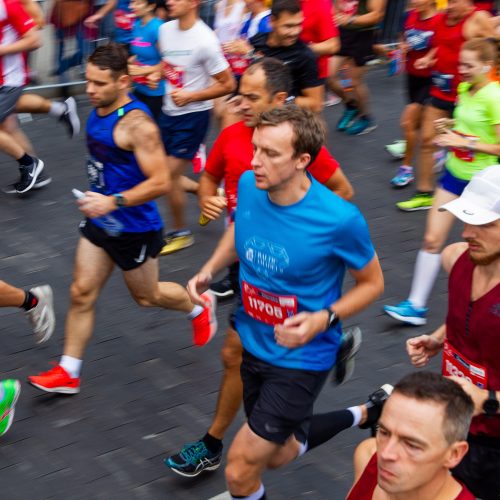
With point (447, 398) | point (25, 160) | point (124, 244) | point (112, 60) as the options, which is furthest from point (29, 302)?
point (447, 398)

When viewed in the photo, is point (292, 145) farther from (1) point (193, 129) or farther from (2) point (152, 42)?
(2) point (152, 42)

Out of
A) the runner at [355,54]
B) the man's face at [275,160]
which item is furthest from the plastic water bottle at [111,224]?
the runner at [355,54]

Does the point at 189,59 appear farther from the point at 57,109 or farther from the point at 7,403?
the point at 7,403

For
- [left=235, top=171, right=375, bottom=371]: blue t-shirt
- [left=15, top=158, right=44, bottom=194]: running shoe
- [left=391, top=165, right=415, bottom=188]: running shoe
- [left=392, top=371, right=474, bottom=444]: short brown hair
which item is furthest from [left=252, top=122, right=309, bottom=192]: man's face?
[left=391, top=165, right=415, bottom=188]: running shoe

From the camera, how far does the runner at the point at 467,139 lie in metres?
6.01

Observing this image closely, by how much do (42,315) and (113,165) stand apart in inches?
39.4

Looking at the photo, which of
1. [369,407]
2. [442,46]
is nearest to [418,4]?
[442,46]

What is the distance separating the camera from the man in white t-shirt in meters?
7.05

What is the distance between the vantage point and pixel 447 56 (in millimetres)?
7473

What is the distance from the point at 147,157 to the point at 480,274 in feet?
6.86

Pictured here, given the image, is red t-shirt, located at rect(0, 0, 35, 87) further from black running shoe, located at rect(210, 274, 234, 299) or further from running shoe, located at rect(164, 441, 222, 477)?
running shoe, located at rect(164, 441, 222, 477)

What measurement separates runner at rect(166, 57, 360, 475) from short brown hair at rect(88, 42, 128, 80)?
0.67 m

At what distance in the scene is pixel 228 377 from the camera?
4.77 m

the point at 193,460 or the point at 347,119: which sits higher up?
the point at 193,460
